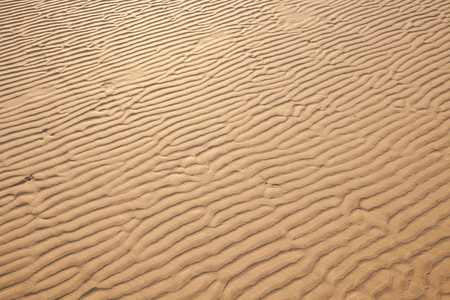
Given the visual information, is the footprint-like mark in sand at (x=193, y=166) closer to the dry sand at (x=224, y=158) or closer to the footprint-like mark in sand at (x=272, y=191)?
the dry sand at (x=224, y=158)

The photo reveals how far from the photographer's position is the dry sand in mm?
3009

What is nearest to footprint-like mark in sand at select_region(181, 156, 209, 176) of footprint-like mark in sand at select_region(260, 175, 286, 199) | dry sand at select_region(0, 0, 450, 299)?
dry sand at select_region(0, 0, 450, 299)

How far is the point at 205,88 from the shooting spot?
5055 mm

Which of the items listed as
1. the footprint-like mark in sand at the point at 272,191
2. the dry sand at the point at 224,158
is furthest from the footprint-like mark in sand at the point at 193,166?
the footprint-like mark in sand at the point at 272,191

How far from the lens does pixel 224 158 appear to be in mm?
4020

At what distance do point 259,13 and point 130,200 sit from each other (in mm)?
5174

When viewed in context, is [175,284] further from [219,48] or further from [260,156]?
[219,48]

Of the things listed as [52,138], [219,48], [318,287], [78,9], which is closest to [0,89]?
[52,138]

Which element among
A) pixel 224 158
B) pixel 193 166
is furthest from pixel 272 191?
pixel 193 166

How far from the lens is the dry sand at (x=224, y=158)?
3.01 m

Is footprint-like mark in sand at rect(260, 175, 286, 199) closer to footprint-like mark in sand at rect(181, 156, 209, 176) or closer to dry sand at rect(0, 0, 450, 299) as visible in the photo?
dry sand at rect(0, 0, 450, 299)

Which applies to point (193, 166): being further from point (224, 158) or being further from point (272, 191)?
point (272, 191)

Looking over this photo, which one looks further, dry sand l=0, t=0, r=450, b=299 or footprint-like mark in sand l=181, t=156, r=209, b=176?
footprint-like mark in sand l=181, t=156, r=209, b=176

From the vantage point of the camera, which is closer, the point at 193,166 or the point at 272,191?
the point at 272,191
